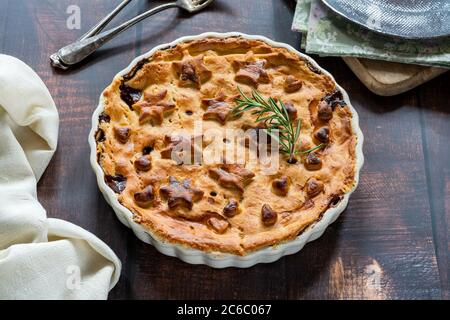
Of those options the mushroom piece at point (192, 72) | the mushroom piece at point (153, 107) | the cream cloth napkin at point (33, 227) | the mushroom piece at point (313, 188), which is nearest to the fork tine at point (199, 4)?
the mushroom piece at point (192, 72)

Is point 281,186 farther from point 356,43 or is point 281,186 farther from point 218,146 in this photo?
point 356,43

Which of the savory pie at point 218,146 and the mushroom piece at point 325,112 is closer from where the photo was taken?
the savory pie at point 218,146

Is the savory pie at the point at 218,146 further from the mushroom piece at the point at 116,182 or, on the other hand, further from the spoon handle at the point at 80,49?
the spoon handle at the point at 80,49

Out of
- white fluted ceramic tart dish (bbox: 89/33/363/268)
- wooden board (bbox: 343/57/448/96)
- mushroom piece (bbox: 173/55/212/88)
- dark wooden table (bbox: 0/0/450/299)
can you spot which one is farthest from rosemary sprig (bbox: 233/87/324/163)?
wooden board (bbox: 343/57/448/96)

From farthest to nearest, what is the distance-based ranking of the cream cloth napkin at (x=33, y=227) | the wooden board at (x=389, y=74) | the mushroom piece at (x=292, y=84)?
the wooden board at (x=389, y=74)
the mushroom piece at (x=292, y=84)
the cream cloth napkin at (x=33, y=227)

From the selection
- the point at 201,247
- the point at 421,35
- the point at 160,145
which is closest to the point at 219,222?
the point at 201,247

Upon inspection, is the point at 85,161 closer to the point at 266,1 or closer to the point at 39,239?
the point at 39,239
